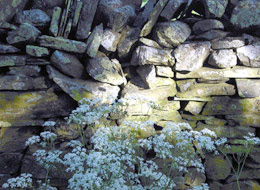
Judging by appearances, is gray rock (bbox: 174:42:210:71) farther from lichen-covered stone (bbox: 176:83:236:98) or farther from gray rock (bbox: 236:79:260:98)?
gray rock (bbox: 236:79:260:98)

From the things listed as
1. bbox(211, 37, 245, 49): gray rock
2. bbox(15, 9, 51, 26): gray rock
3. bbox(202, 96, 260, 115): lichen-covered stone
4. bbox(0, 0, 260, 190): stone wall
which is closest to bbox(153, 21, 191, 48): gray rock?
bbox(0, 0, 260, 190): stone wall

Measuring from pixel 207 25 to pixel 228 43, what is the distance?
→ 41 centimetres

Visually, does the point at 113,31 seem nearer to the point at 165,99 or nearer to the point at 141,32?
the point at 141,32

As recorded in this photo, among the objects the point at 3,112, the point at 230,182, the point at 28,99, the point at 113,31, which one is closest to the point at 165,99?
the point at 113,31

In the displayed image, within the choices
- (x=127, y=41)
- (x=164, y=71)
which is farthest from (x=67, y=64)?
(x=164, y=71)

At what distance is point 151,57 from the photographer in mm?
3566

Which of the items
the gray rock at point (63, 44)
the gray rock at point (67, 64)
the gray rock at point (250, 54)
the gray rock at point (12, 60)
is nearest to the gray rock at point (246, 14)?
the gray rock at point (250, 54)

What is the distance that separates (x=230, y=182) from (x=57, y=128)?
260 cm

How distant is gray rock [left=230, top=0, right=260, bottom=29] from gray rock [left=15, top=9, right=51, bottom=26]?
9.01 ft

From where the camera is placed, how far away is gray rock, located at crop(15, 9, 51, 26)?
11.4ft

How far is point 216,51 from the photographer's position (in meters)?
3.75

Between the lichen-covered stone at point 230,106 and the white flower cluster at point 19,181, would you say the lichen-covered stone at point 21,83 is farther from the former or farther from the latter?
the lichen-covered stone at point 230,106

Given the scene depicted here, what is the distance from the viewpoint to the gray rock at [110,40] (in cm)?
366

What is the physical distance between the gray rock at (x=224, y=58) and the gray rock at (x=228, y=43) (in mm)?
74
